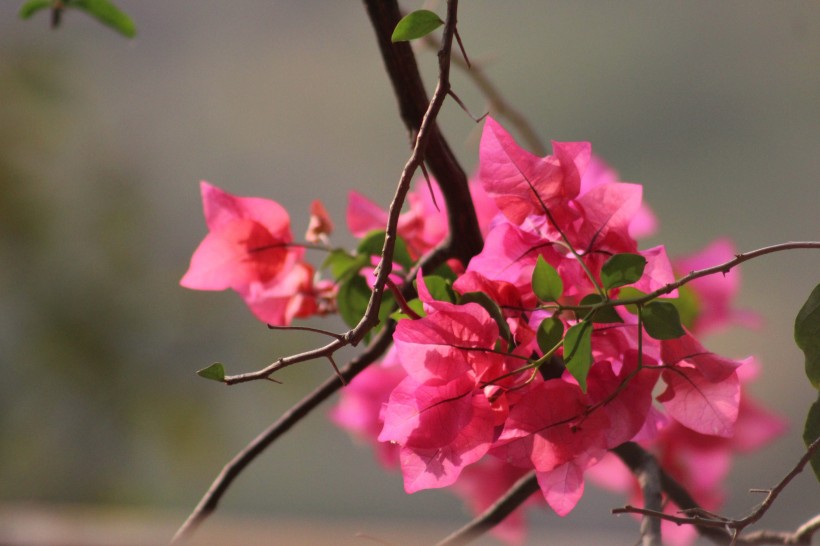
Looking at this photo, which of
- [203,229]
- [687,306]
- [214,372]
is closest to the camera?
[214,372]

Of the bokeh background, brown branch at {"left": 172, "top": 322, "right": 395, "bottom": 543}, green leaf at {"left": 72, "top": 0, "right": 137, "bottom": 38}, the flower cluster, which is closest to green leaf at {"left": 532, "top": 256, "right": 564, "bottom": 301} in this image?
the flower cluster

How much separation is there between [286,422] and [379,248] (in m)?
0.09

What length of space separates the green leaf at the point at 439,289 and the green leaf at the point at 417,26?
0.27ft

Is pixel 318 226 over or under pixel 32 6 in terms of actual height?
under

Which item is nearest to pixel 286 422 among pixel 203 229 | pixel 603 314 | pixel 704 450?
pixel 603 314

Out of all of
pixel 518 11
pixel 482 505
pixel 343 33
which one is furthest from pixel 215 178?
pixel 482 505

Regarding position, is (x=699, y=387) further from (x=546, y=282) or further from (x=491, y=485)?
(x=491, y=485)

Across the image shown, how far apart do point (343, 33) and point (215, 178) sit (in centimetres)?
56

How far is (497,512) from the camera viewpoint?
0.39 m

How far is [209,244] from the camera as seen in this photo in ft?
1.27

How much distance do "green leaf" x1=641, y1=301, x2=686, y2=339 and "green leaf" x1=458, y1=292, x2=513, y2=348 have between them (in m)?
0.04

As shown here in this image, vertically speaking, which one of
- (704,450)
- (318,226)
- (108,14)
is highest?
(108,14)

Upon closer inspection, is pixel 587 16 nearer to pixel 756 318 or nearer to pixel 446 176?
pixel 756 318

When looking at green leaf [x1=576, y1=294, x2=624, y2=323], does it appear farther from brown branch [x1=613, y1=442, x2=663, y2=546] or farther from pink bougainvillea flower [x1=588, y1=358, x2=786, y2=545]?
pink bougainvillea flower [x1=588, y1=358, x2=786, y2=545]
